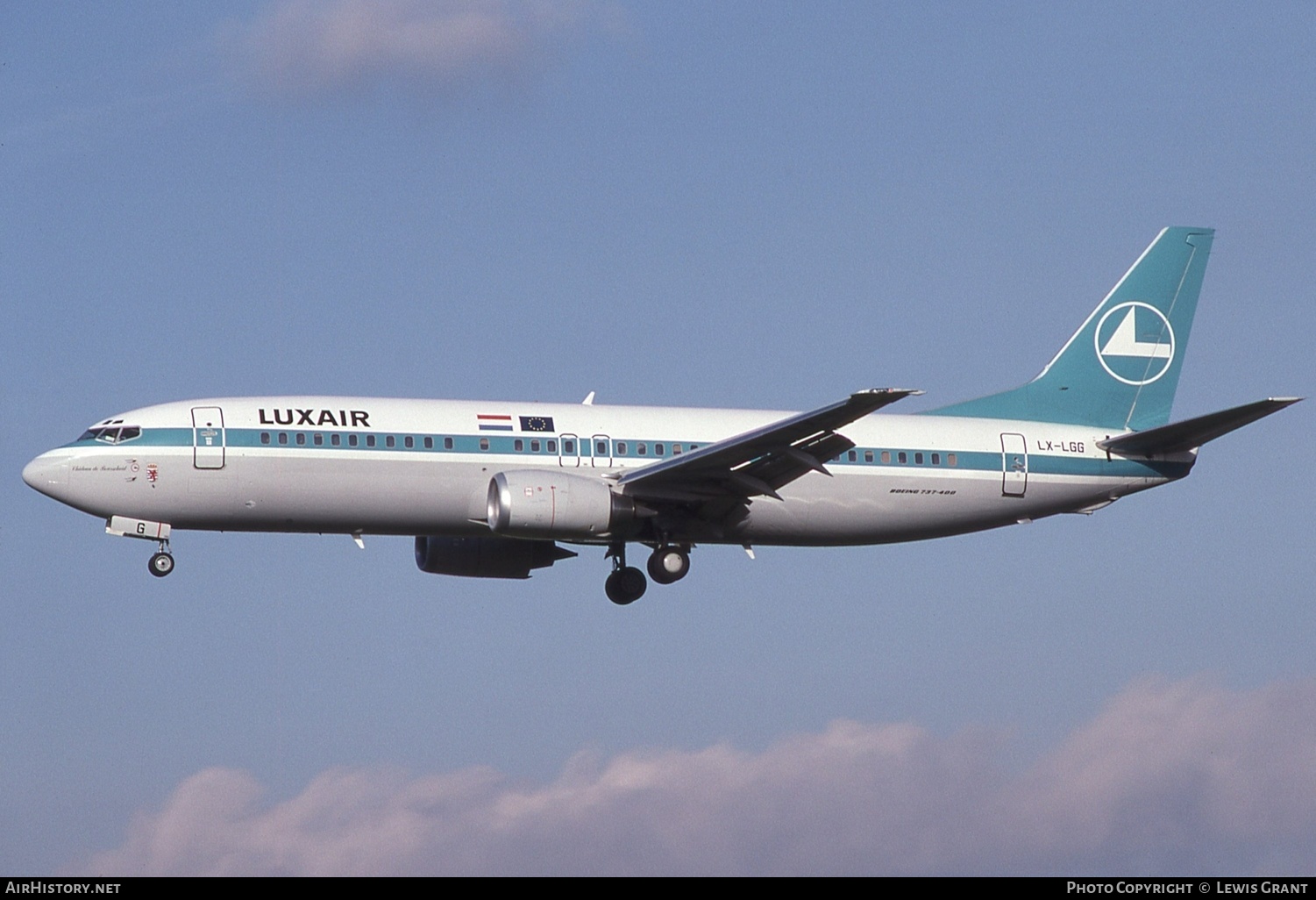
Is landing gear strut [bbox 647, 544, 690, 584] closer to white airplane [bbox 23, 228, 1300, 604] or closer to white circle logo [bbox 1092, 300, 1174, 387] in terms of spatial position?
white airplane [bbox 23, 228, 1300, 604]

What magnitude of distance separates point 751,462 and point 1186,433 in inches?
453

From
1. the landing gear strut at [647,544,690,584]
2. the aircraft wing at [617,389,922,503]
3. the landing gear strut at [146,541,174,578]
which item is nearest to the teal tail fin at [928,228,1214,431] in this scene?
the aircraft wing at [617,389,922,503]

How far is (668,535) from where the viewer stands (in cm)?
4853

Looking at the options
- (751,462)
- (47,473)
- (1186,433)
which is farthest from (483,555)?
(1186,433)

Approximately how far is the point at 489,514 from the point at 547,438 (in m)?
2.68

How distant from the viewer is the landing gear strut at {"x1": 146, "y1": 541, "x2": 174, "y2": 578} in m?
45.6

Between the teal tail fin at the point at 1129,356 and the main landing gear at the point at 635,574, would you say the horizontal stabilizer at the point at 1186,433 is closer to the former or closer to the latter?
the teal tail fin at the point at 1129,356

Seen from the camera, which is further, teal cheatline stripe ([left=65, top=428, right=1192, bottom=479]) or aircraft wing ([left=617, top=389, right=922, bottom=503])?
teal cheatline stripe ([left=65, top=428, right=1192, bottom=479])

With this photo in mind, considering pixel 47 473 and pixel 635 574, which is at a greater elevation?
pixel 47 473

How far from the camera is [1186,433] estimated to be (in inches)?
1956

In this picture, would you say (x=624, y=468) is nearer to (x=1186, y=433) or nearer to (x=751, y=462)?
(x=751, y=462)

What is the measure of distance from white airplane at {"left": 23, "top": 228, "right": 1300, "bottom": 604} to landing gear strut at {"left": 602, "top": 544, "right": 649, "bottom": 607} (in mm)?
50
